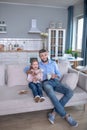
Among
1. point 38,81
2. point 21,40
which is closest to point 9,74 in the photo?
point 38,81

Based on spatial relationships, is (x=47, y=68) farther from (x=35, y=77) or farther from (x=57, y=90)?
(x=57, y=90)

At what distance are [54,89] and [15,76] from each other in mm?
746

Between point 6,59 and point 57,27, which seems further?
point 57,27

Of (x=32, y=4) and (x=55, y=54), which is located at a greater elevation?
(x=32, y=4)

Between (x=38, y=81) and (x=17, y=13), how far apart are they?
12.8 feet

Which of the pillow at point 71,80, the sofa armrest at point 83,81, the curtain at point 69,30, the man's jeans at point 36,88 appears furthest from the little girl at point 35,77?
the curtain at point 69,30

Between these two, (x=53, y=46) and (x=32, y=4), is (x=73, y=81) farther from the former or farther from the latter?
(x=32, y=4)

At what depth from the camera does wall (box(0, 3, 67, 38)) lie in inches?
221

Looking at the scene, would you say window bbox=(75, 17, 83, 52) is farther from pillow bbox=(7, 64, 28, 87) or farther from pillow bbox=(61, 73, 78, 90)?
pillow bbox=(7, 64, 28, 87)

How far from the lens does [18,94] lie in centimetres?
241

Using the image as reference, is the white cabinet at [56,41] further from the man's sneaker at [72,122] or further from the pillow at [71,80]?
the man's sneaker at [72,122]

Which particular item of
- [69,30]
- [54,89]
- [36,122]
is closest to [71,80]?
[54,89]

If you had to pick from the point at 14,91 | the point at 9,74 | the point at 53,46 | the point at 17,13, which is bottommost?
the point at 14,91

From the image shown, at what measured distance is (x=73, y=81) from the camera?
2.63 metres
